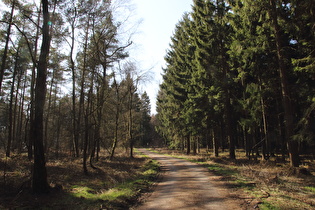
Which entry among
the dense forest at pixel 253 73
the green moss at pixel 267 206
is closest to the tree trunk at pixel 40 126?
the green moss at pixel 267 206

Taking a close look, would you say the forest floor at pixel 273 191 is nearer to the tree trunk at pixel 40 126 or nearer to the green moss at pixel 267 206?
the green moss at pixel 267 206

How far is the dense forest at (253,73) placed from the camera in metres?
11.0

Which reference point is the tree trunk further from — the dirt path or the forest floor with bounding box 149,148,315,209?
the forest floor with bounding box 149,148,315,209

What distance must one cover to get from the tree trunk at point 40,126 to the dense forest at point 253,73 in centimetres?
1059

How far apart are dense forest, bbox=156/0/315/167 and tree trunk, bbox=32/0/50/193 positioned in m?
10.6

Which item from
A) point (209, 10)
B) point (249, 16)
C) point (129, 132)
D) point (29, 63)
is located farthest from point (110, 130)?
point (249, 16)

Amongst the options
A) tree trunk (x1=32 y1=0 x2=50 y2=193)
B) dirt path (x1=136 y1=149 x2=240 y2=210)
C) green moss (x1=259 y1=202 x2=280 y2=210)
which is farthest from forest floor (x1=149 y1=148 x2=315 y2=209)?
tree trunk (x1=32 y1=0 x2=50 y2=193)

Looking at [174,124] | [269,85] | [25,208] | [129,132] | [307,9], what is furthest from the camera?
[174,124]

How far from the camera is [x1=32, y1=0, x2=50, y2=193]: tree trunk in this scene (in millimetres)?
7457

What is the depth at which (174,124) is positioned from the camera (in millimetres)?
26469

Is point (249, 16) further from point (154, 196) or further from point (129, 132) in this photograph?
point (129, 132)

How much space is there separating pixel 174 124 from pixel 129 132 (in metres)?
6.22

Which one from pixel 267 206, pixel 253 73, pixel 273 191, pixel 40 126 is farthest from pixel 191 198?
pixel 253 73

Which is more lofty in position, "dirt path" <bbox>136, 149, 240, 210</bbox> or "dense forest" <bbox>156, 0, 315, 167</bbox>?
"dense forest" <bbox>156, 0, 315, 167</bbox>
